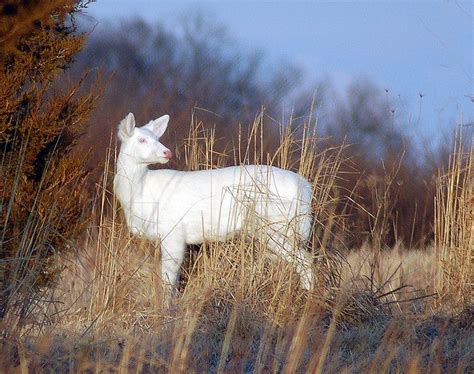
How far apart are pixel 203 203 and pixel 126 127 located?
3.25 ft

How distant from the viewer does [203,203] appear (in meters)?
8.34

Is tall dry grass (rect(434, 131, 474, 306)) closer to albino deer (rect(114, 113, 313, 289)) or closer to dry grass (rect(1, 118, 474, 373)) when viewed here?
dry grass (rect(1, 118, 474, 373))

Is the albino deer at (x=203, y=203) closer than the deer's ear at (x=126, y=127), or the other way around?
the albino deer at (x=203, y=203)

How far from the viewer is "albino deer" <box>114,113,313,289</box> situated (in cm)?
743

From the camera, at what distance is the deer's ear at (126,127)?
8564mm

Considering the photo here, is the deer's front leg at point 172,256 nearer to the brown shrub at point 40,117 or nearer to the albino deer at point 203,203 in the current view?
the albino deer at point 203,203

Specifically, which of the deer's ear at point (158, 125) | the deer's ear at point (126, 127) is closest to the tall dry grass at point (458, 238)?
the deer's ear at point (158, 125)

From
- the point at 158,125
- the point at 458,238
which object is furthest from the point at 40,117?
the point at 458,238

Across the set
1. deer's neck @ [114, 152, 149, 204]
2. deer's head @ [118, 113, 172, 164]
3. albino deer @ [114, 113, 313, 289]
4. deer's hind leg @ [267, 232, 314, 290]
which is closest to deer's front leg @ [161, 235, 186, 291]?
albino deer @ [114, 113, 313, 289]

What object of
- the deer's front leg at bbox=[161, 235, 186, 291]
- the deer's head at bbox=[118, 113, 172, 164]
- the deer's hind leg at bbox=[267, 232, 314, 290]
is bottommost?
the deer's front leg at bbox=[161, 235, 186, 291]

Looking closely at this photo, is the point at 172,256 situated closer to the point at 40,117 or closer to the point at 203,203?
the point at 203,203

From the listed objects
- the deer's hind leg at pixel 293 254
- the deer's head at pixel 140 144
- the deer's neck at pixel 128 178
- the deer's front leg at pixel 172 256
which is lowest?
the deer's front leg at pixel 172 256

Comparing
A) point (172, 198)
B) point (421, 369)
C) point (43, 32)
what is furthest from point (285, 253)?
point (43, 32)

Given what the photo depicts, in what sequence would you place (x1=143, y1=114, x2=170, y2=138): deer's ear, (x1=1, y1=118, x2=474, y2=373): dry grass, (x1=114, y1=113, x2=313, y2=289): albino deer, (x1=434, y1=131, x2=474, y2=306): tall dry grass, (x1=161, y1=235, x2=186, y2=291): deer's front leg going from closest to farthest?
(x1=1, y1=118, x2=474, y2=373): dry grass → (x1=114, y1=113, x2=313, y2=289): albino deer → (x1=434, y1=131, x2=474, y2=306): tall dry grass → (x1=161, y1=235, x2=186, y2=291): deer's front leg → (x1=143, y1=114, x2=170, y2=138): deer's ear
